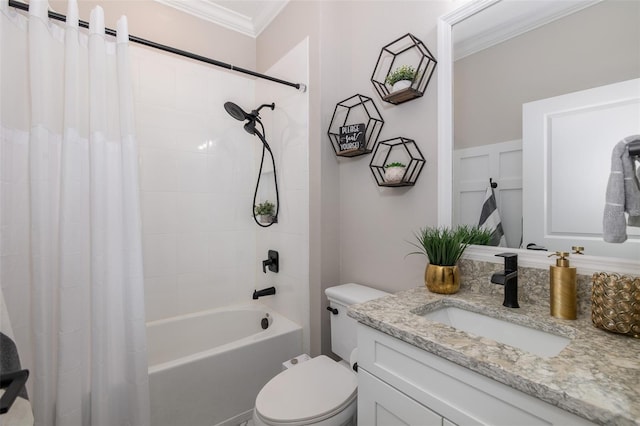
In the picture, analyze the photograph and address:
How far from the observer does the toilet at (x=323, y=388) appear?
1022mm

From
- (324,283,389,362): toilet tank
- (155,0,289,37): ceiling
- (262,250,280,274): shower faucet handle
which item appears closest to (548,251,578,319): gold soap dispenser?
(324,283,389,362): toilet tank

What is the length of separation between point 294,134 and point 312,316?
44.2 inches

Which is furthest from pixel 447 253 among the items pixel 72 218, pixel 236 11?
pixel 236 11

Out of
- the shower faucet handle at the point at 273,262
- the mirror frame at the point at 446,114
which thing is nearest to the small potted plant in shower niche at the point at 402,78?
the mirror frame at the point at 446,114

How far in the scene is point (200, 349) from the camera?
198 centimetres

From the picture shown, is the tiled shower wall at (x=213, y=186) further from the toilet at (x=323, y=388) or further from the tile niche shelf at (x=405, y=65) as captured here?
the tile niche shelf at (x=405, y=65)

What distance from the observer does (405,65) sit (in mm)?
1325

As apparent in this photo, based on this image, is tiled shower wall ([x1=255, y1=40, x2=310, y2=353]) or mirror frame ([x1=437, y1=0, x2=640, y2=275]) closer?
mirror frame ([x1=437, y1=0, x2=640, y2=275])

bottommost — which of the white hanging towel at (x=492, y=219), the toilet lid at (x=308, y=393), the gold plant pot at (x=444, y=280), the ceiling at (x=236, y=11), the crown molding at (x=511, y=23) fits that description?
the toilet lid at (x=308, y=393)

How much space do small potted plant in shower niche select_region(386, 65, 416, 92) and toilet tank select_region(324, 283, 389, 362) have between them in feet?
3.14

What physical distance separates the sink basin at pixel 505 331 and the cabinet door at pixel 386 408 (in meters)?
0.27

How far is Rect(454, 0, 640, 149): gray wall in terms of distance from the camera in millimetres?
808

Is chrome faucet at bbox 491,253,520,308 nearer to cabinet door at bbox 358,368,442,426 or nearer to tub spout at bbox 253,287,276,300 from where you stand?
cabinet door at bbox 358,368,442,426

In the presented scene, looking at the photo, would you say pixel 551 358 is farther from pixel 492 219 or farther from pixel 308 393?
pixel 308 393
